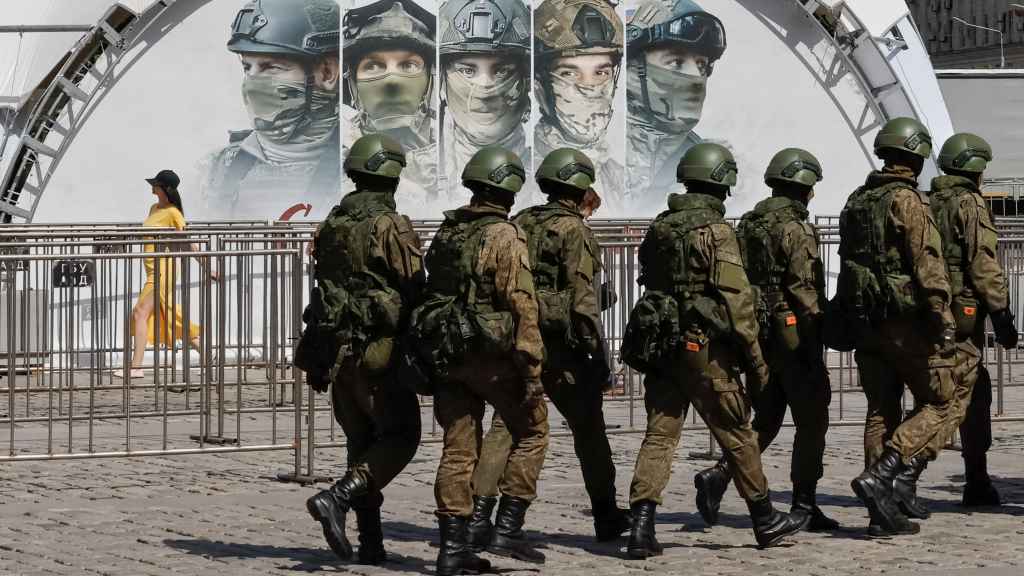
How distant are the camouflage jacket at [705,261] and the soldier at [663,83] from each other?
1440cm

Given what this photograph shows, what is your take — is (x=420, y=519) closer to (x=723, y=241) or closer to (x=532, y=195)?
(x=723, y=241)

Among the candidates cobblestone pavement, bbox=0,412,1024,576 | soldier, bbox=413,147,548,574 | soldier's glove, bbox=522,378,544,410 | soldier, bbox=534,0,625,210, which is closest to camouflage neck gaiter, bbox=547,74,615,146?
soldier, bbox=534,0,625,210

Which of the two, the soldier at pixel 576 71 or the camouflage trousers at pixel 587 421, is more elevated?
the soldier at pixel 576 71

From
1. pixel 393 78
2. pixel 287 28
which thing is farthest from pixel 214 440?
pixel 393 78

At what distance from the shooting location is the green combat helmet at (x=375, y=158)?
958cm

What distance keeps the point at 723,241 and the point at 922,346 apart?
59.1 inches

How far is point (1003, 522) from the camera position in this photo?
36.0 feet

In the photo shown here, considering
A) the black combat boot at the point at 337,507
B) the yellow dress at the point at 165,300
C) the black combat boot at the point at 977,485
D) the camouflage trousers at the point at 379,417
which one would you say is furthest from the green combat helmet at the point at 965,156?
the yellow dress at the point at 165,300

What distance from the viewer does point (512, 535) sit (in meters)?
9.80

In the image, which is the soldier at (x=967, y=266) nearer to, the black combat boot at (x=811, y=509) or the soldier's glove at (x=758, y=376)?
the black combat boot at (x=811, y=509)

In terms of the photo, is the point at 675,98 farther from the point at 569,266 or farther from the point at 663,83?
the point at 569,266

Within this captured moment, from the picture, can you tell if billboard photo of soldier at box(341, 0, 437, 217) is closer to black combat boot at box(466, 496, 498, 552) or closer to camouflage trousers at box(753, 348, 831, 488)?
camouflage trousers at box(753, 348, 831, 488)

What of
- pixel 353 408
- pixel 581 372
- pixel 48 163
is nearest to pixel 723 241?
pixel 581 372

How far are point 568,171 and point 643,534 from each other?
1821 millimetres
